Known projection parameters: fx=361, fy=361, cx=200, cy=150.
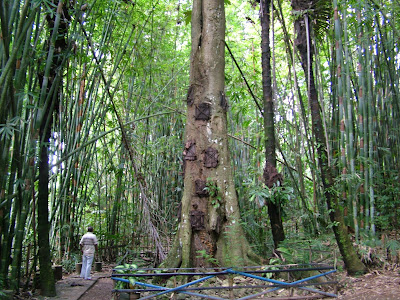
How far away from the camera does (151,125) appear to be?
5.79 metres

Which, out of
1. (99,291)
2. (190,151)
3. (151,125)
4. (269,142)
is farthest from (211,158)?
(151,125)

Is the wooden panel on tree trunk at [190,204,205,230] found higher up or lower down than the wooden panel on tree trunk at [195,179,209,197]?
lower down

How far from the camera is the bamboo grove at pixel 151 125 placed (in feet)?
9.61

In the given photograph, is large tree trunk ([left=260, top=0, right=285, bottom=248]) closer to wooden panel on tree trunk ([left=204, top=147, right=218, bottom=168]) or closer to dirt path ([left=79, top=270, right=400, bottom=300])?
wooden panel on tree trunk ([left=204, top=147, right=218, bottom=168])

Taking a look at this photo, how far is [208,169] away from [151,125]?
8.51ft

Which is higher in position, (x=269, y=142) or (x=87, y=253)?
(x=269, y=142)

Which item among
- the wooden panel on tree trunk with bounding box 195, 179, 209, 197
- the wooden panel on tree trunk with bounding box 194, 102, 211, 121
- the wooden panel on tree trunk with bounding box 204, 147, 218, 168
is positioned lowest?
the wooden panel on tree trunk with bounding box 195, 179, 209, 197

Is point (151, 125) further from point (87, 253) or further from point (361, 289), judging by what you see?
point (361, 289)

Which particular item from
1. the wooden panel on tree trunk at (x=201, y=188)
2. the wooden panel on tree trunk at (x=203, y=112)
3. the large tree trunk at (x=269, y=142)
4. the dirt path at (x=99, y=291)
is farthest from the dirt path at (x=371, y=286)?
the dirt path at (x=99, y=291)

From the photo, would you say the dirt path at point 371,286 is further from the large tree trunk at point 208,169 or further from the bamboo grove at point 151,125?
the large tree trunk at point 208,169

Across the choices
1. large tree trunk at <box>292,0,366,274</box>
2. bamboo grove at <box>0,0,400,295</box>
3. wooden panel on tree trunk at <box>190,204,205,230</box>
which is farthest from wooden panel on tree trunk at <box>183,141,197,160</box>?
large tree trunk at <box>292,0,366,274</box>

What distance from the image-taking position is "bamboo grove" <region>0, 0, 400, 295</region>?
9.61ft

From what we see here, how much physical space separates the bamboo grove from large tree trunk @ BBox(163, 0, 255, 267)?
322mm

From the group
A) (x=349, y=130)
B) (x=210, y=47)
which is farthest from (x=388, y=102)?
(x=210, y=47)
